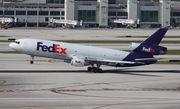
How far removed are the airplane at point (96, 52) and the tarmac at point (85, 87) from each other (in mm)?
1534

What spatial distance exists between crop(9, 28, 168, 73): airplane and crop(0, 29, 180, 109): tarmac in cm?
153

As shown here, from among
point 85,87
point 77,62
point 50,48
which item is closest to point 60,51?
point 50,48

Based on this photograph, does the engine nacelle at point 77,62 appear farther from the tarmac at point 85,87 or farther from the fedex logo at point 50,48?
the fedex logo at point 50,48

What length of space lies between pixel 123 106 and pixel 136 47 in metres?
25.2

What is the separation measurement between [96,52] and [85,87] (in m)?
14.4

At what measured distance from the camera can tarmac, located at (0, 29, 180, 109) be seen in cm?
4097

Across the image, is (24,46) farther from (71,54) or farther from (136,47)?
(136,47)

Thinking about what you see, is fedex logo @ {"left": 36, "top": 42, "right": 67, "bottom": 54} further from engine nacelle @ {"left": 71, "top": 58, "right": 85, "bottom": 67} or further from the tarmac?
the tarmac

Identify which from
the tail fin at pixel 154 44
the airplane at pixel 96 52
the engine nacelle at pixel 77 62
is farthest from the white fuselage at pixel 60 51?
the tail fin at pixel 154 44

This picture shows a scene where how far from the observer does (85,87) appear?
166 ft

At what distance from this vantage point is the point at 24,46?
64.1m

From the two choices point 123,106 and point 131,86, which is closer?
point 123,106

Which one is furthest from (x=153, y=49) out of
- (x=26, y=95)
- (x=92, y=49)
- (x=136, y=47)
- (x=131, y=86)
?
(x=26, y=95)

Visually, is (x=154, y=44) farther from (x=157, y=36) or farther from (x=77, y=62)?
(x=77, y=62)
